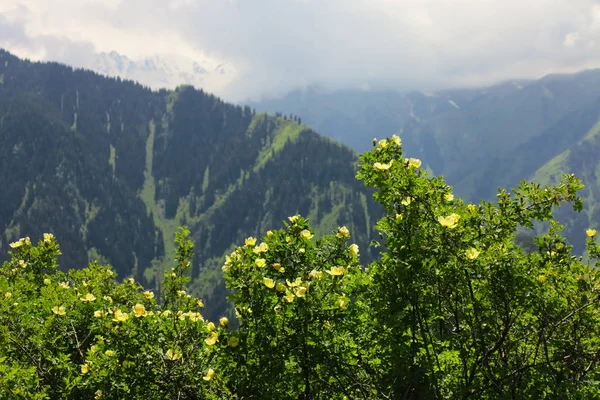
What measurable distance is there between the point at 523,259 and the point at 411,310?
6.66 feet

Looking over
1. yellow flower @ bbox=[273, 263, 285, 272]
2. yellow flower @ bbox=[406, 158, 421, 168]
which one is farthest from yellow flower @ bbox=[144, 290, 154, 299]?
yellow flower @ bbox=[406, 158, 421, 168]

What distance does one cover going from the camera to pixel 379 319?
22.3ft

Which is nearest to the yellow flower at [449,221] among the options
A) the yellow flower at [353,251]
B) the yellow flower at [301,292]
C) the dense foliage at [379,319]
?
the dense foliage at [379,319]

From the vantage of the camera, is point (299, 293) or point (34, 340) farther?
point (34, 340)

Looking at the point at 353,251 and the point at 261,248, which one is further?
the point at 353,251

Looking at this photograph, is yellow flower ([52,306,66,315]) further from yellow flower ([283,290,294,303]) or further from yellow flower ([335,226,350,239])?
yellow flower ([335,226,350,239])

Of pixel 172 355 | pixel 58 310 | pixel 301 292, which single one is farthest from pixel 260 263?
pixel 58 310

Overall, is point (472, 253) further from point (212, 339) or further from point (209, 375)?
point (209, 375)

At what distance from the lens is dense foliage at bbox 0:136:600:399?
20.9 ft

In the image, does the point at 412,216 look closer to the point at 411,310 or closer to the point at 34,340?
the point at 411,310

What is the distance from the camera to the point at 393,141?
757cm

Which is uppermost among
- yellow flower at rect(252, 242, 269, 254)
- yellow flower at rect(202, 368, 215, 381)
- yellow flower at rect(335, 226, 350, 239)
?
yellow flower at rect(335, 226, 350, 239)

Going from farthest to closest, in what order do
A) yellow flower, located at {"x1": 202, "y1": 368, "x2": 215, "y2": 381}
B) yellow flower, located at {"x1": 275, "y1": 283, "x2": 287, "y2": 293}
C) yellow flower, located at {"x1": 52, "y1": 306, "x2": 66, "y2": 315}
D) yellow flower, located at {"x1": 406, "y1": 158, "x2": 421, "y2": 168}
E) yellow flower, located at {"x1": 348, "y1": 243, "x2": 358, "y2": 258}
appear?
yellow flower, located at {"x1": 52, "y1": 306, "x2": 66, "y2": 315}
yellow flower, located at {"x1": 348, "y1": 243, "x2": 358, "y2": 258}
yellow flower, located at {"x1": 406, "y1": 158, "x2": 421, "y2": 168}
yellow flower, located at {"x1": 202, "y1": 368, "x2": 215, "y2": 381}
yellow flower, located at {"x1": 275, "y1": 283, "x2": 287, "y2": 293}

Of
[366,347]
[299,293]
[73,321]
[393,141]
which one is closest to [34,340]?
[73,321]
